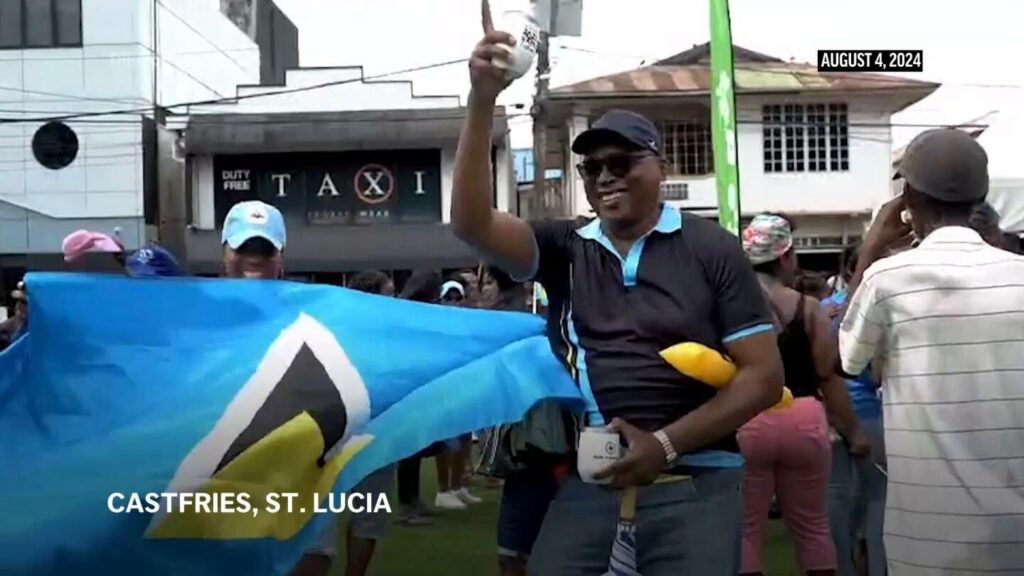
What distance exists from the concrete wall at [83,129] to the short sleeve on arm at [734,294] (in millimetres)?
30327

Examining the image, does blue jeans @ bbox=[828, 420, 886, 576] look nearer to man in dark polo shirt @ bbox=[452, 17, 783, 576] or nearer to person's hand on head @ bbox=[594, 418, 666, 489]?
man in dark polo shirt @ bbox=[452, 17, 783, 576]

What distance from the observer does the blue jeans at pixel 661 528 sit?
356 cm

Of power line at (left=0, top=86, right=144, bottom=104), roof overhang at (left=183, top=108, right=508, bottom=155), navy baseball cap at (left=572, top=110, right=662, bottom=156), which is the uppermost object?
power line at (left=0, top=86, right=144, bottom=104)

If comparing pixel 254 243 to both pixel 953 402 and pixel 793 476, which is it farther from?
pixel 953 402

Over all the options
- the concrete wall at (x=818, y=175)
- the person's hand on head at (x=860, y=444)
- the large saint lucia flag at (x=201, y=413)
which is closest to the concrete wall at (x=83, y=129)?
the concrete wall at (x=818, y=175)

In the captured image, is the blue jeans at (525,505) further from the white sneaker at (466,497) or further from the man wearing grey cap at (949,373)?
the white sneaker at (466,497)

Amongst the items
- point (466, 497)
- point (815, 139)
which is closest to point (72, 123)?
point (815, 139)

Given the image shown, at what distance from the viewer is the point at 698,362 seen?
11.5 feet

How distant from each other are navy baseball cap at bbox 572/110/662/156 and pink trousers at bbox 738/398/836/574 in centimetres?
276

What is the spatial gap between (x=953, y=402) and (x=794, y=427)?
2806 millimetres

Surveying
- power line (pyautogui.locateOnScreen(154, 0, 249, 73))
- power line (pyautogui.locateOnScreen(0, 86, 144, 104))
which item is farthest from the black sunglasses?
power line (pyautogui.locateOnScreen(154, 0, 249, 73))

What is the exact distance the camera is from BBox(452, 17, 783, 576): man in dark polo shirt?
3.50m

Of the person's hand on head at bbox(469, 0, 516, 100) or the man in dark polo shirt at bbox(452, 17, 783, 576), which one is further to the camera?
the man in dark polo shirt at bbox(452, 17, 783, 576)

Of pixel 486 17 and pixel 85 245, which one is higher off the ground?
pixel 486 17
